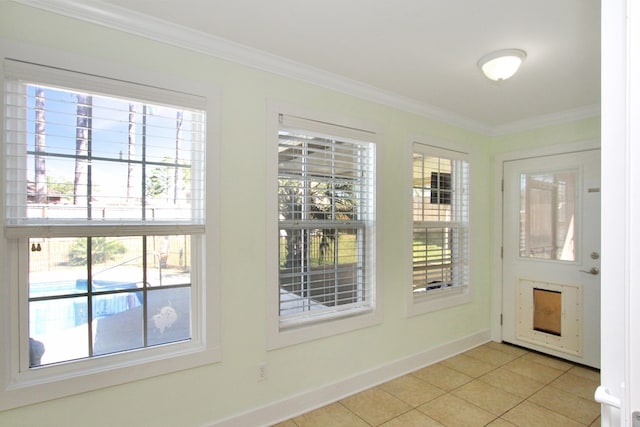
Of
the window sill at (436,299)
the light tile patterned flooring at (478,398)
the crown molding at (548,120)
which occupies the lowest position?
the light tile patterned flooring at (478,398)

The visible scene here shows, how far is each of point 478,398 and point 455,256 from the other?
1430mm

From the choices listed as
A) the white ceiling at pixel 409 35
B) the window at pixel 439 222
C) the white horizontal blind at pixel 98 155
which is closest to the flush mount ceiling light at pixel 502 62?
the white ceiling at pixel 409 35

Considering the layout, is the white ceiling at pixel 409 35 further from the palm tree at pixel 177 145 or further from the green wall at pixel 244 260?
the palm tree at pixel 177 145

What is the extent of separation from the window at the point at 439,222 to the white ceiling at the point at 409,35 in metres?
0.80

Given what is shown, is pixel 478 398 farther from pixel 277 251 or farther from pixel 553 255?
pixel 277 251

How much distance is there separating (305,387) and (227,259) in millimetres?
1143

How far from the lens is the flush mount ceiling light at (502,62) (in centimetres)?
209

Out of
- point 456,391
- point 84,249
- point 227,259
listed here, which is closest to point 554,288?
point 456,391

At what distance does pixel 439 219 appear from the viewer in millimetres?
3416

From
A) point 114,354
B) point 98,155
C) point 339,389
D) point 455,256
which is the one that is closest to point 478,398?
point 339,389

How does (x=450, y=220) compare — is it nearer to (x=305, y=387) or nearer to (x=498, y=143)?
(x=498, y=143)

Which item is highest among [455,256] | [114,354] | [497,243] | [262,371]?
[497,243]

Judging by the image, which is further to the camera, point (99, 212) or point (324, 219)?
point (324, 219)

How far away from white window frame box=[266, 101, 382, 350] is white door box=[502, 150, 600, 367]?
1.91 meters
